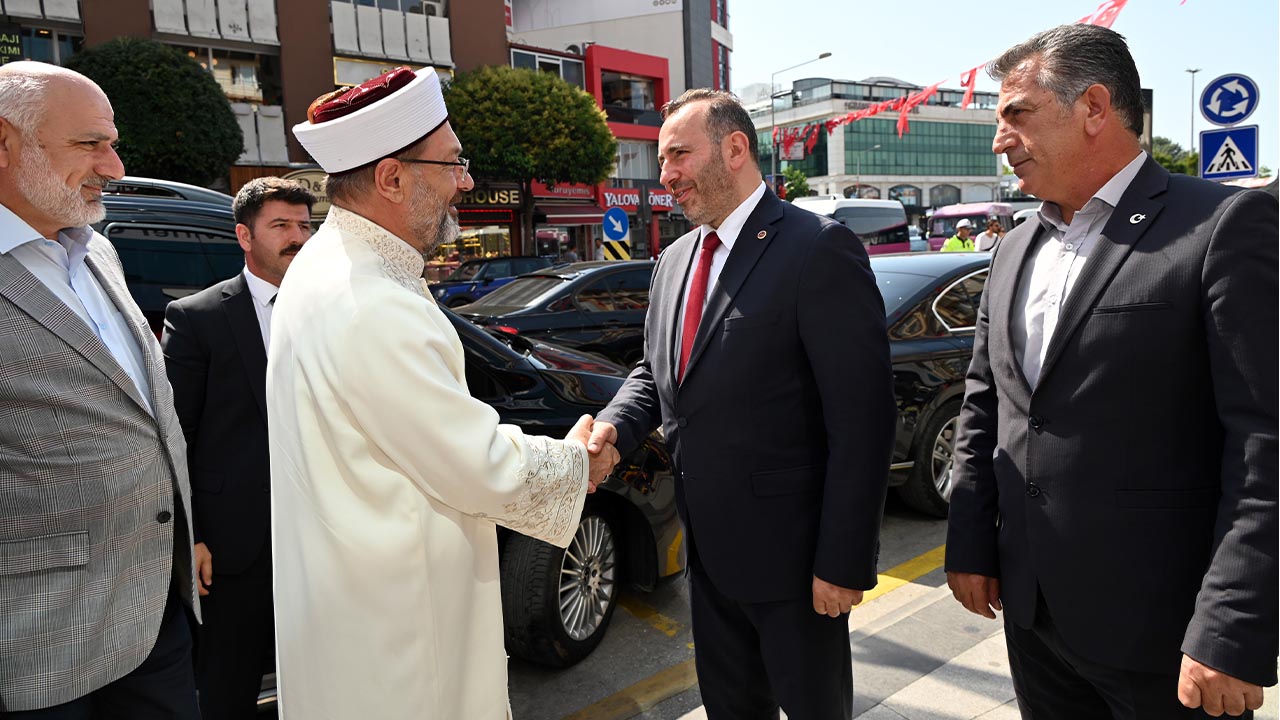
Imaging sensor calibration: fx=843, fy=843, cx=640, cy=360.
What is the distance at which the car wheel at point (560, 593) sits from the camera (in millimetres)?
3295

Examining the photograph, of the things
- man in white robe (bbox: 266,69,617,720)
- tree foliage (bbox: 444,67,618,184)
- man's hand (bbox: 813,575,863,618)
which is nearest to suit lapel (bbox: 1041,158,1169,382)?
man's hand (bbox: 813,575,863,618)

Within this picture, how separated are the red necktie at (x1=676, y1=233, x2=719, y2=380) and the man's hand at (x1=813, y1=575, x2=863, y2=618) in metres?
0.63

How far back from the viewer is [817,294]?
2018mm

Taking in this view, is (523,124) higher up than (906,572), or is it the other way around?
(523,124)

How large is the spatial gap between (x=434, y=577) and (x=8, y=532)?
0.86 metres

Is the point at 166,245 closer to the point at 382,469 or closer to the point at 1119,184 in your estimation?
the point at 382,469

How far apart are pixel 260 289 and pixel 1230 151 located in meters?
10.9

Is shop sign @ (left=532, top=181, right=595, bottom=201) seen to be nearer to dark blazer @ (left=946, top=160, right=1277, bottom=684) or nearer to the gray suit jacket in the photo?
the gray suit jacket

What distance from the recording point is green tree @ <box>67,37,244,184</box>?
17.5 metres

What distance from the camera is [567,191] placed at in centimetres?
3047

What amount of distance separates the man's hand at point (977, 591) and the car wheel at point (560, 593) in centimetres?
151

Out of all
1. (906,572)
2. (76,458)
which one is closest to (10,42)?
(76,458)

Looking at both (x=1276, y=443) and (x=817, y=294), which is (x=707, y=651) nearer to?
(x=817, y=294)

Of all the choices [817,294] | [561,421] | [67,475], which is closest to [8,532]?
[67,475]
